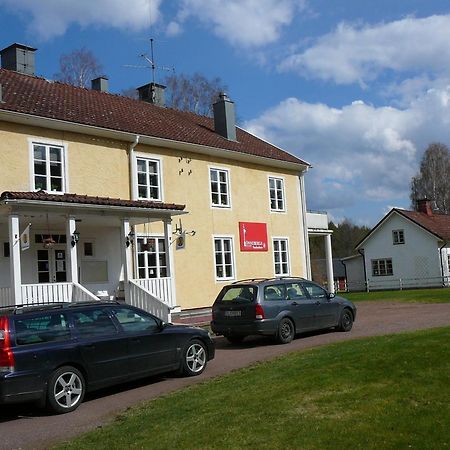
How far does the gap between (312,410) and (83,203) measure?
10799 mm

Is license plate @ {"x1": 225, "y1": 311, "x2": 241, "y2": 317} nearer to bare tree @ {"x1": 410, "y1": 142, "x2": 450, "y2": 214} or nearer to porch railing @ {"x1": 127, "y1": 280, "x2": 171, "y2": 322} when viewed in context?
porch railing @ {"x1": 127, "y1": 280, "x2": 171, "y2": 322}

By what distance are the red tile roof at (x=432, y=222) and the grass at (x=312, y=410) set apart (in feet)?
118

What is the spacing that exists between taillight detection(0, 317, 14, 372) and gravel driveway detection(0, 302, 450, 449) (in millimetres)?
751

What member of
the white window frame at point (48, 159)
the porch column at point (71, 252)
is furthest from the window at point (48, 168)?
the porch column at point (71, 252)

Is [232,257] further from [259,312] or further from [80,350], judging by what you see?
[80,350]

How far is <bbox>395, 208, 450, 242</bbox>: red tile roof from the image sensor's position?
143 feet

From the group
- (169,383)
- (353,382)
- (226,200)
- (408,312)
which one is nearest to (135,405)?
(169,383)

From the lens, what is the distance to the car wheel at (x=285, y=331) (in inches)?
535

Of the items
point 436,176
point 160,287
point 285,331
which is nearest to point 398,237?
point 436,176

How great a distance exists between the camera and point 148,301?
17.3 meters

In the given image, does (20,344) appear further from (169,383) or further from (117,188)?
(117,188)

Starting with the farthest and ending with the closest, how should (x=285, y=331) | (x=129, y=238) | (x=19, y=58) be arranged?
(x=19, y=58), (x=129, y=238), (x=285, y=331)

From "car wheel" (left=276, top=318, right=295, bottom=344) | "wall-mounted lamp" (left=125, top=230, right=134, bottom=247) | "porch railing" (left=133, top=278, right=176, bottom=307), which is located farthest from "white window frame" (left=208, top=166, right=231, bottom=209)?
"car wheel" (left=276, top=318, right=295, bottom=344)

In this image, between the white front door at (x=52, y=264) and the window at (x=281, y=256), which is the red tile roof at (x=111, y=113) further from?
the white front door at (x=52, y=264)
